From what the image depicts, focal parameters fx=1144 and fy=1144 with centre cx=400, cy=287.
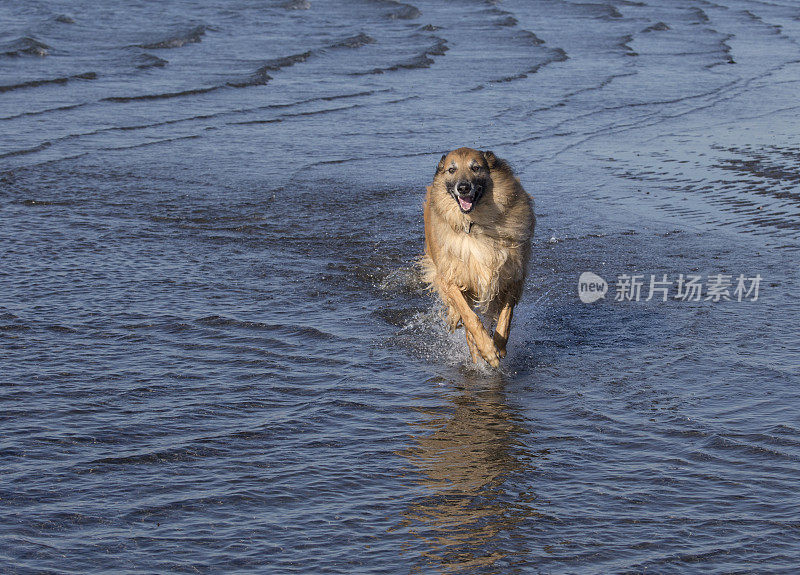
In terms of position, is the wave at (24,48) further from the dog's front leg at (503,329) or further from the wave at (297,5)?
the dog's front leg at (503,329)

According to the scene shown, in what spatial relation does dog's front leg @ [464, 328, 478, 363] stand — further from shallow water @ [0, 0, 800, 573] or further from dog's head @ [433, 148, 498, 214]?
dog's head @ [433, 148, 498, 214]

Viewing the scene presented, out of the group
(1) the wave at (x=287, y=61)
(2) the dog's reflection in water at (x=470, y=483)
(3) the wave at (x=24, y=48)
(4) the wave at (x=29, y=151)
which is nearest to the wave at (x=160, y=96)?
(1) the wave at (x=287, y=61)

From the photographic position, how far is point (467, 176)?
7066 mm

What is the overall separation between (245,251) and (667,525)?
5528 millimetres

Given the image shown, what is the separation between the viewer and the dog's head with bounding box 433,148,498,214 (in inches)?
277

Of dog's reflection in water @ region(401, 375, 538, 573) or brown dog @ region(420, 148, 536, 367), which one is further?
brown dog @ region(420, 148, 536, 367)

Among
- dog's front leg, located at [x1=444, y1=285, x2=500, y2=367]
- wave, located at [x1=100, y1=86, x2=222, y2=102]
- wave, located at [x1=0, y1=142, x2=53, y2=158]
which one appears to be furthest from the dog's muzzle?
wave, located at [x1=100, y1=86, x2=222, y2=102]

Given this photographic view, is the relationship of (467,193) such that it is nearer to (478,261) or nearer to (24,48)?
(478,261)

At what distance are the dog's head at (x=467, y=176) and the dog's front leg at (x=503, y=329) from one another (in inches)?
29.3

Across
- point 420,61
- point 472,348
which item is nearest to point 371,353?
point 472,348

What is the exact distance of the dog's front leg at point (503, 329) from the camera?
24.1 ft

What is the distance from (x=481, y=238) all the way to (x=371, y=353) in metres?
1.02

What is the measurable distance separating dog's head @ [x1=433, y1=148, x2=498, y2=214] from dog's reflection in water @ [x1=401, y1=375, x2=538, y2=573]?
1.19m

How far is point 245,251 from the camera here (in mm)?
9766
